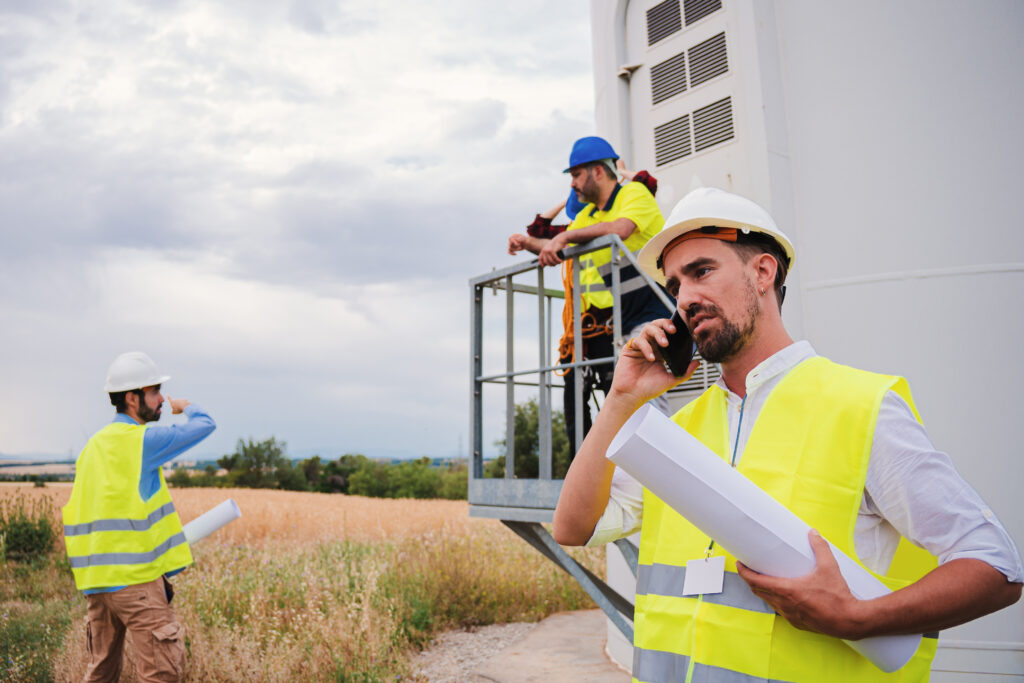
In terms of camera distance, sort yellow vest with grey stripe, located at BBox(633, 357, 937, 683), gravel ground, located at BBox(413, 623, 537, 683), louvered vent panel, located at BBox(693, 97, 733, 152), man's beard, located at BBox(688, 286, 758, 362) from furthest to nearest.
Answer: gravel ground, located at BBox(413, 623, 537, 683) → louvered vent panel, located at BBox(693, 97, 733, 152) → man's beard, located at BBox(688, 286, 758, 362) → yellow vest with grey stripe, located at BBox(633, 357, 937, 683)

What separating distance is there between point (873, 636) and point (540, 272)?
12.9 ft

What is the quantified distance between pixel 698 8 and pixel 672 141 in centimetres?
110

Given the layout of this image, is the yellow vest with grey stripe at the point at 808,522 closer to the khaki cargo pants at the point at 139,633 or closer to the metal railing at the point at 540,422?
the metal railing at the point at 540,422

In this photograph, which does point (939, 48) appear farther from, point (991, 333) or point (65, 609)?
point (65, 609)

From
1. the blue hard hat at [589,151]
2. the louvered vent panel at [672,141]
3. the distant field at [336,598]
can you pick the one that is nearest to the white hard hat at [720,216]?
the blue hard hat at [589,151]

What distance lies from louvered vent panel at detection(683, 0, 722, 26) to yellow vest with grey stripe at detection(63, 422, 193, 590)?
5470 millimetres

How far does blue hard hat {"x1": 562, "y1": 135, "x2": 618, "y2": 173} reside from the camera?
502 cm

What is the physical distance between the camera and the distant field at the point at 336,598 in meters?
7.00

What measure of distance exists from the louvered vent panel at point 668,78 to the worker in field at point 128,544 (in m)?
4.72

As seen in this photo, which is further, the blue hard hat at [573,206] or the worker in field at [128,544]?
the blue hard hat at [573,206]

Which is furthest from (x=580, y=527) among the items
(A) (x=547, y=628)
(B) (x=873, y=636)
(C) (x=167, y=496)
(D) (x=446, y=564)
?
(D) (x=446, y=564)

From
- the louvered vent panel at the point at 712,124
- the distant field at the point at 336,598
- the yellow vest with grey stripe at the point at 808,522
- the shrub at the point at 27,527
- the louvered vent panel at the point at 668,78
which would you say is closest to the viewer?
the yellow vest with grey stripe at the point at 808,522

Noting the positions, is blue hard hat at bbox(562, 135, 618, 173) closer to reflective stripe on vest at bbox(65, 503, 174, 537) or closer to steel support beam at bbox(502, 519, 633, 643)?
A: steel support beam at bbox(502, 519, 633, 643)

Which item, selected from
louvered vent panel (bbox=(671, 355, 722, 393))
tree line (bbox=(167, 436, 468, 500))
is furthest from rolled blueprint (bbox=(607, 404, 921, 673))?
tree line (bbox=(167, 436, 468, 500))
